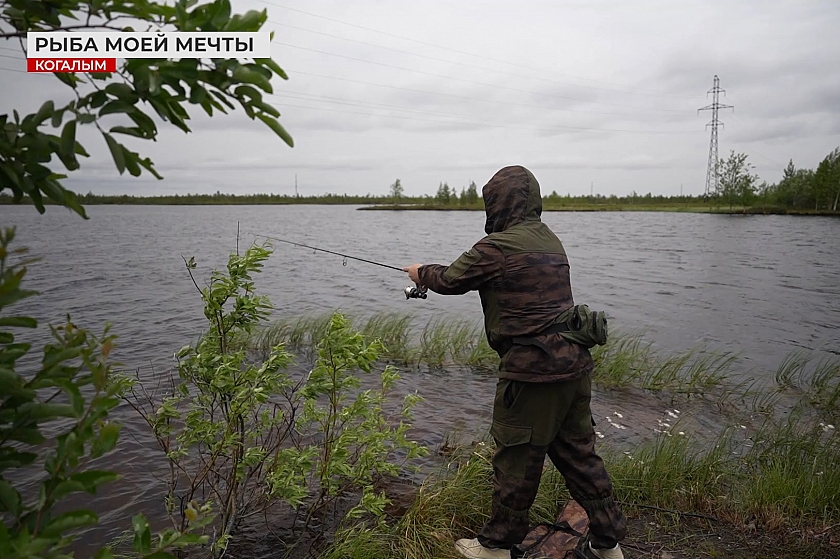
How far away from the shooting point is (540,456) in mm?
3828

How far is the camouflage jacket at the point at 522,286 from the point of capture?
3.74 metres

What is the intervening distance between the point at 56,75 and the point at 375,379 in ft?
26.7

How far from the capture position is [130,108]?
1494 millimetres

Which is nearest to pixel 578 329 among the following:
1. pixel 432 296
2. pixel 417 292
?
pixel 417 292

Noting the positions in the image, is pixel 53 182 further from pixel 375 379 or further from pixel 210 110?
pixel 375 379

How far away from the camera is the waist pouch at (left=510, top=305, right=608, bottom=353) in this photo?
12.5ft

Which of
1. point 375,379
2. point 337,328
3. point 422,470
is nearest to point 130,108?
point 337,328

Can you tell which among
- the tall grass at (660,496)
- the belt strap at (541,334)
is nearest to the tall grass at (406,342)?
the tall grass at (660,496)


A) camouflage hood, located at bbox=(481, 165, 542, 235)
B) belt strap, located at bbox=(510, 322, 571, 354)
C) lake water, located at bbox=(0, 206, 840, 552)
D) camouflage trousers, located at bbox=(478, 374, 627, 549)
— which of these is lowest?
lake water, located at bbox=(0, 206, 840, 552)

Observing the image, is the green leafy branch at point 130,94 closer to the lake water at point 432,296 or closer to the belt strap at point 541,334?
the belt strap at point 541,334

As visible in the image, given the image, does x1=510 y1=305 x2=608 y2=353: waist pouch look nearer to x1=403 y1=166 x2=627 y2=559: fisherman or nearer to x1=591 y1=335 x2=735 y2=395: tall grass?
x1=403 y1=166 x2=627 y2=559: fisherman

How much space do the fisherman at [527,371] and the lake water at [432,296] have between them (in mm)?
3361

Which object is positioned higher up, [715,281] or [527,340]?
[527,340]

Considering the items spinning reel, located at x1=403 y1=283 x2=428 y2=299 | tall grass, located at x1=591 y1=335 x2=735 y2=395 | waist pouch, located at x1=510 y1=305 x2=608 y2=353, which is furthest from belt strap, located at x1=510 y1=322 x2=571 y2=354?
tall grass, located at x1=591 y1=335 x2=735 y2=395
